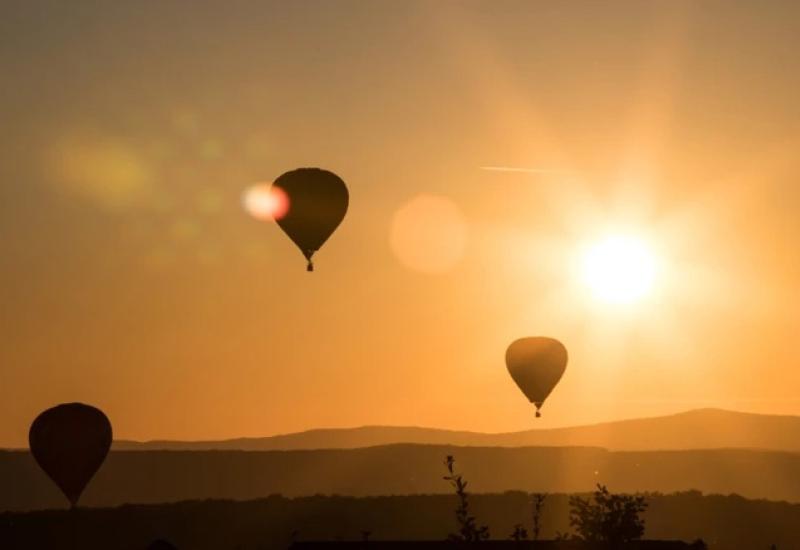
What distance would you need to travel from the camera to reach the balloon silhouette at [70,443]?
247 ft

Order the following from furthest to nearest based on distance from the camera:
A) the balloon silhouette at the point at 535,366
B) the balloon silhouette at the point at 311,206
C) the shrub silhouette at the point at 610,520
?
the balloon silhouette at the point at 535,366
the balloon silhouette at the point at 311,206
the shrub silhouette at the point at 610,520

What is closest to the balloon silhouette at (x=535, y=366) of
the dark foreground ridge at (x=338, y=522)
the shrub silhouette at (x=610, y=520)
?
the dark foreground ridge at (x=338, y=522)

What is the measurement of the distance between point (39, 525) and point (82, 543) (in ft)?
19.6

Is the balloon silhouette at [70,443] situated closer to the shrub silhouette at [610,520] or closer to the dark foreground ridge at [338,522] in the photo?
the dark foreground ridge at [338,522]

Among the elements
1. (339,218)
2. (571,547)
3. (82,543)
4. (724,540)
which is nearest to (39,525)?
(82,543)

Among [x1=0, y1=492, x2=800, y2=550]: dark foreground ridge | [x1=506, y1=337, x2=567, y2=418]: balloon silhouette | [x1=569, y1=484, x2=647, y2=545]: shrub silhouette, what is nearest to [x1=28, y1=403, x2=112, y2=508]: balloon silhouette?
[x1=506, y1=337, x2=567, y2=418]: balloon silhouette

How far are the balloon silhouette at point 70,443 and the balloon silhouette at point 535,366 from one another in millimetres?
19854

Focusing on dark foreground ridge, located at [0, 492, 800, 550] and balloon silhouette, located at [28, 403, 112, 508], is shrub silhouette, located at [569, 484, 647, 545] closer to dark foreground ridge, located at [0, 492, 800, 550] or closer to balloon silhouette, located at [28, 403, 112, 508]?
balloon silhouette, located at [28, 403, 112, 508]

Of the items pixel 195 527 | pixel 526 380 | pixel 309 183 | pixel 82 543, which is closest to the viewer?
pixel 309 183

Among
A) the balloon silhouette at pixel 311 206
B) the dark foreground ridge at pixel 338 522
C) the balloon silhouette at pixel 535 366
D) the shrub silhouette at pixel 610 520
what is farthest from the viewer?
the dark foreground ridge at pixel 338 522

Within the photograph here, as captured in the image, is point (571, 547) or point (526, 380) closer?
point (571, 547)

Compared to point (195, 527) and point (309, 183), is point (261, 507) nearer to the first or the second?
point (195, 527)

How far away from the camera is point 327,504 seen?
12244 centimetres

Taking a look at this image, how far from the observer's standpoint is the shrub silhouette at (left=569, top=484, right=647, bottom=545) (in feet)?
69.1
